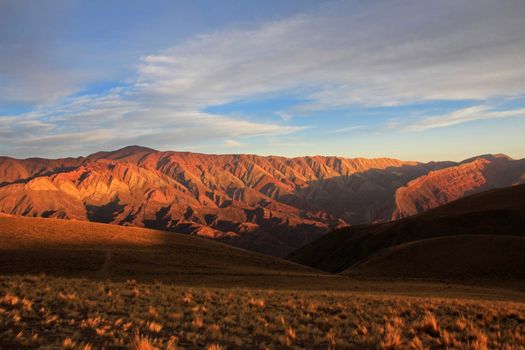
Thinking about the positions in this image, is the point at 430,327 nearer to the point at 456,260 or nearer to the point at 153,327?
the point at 153,327

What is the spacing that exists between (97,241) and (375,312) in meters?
52.9

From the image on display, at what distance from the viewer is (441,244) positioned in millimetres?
63250

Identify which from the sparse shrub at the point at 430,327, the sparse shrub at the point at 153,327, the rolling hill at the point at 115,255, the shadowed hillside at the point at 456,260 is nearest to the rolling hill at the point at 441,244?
the shadowed hillside at the point at 456,260

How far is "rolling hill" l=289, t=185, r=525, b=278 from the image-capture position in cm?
5322

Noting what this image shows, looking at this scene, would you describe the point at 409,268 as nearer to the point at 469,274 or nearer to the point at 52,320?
the point at 469,274

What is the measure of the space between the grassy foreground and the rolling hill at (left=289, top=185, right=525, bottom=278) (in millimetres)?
39875

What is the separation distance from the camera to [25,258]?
45.6 m

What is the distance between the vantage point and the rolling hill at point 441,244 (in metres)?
53.2

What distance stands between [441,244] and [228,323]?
192ft

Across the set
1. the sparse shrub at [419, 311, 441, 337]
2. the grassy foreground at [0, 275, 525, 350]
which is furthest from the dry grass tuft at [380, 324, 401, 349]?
the sparse shrub at [419, 311, 441, 337]

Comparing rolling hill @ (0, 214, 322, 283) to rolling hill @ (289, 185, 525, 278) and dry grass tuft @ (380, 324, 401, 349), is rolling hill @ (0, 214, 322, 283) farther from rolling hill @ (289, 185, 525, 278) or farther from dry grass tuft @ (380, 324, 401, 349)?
dry grass tuft @ (380, 324, 401, 349)

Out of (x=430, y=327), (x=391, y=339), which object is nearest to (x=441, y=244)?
(x=430, y=327)

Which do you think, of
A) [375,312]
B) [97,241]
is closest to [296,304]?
[375,312]

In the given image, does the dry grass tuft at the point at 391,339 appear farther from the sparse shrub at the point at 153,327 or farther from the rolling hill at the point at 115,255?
the rolling hill at the point at 115,255
